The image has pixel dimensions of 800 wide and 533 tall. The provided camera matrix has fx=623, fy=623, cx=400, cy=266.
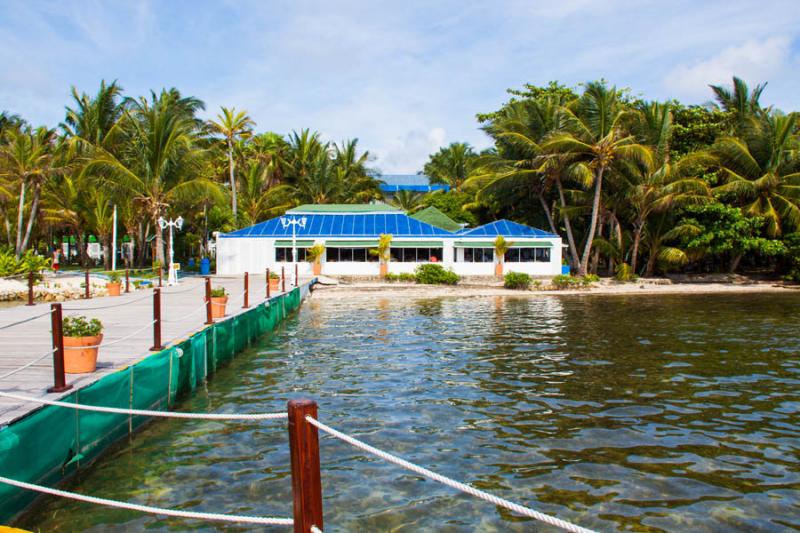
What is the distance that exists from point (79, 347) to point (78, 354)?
0.10m

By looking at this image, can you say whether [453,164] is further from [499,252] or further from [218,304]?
[218,304]

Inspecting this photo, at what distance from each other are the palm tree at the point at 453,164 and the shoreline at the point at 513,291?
2818cm

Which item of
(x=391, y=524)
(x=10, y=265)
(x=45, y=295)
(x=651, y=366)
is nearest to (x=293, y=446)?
(x=391, y=524)

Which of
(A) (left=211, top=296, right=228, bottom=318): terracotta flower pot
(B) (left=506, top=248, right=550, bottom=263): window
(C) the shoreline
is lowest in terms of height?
(C) the shoreline

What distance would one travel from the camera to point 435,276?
122 feet

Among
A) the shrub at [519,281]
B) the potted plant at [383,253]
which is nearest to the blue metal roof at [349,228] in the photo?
the potted plant at [383,253]

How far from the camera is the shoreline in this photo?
33.2m

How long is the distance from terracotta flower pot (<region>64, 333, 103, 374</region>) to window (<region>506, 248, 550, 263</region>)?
33324 mm

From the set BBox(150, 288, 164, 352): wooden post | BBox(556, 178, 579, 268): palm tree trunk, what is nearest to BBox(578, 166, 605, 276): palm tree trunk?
→ BBox(556, 178, 579, 268): palm tree trunk

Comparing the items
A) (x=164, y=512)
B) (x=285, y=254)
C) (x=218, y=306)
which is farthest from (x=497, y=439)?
(x=285, y=254)

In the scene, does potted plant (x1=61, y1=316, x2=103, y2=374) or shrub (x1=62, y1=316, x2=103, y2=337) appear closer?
potted plant (x1=61, y1=316, x2=103, y2=374)

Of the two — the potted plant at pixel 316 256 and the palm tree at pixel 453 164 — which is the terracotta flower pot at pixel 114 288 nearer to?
the potted plant at pixel 316 256

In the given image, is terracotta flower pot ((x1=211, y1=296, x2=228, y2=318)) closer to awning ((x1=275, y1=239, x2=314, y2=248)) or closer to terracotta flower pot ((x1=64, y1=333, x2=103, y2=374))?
terracotta flower pot ((x1=64, y1=333, x2=103, y2=374))

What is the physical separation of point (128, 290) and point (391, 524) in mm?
20930
